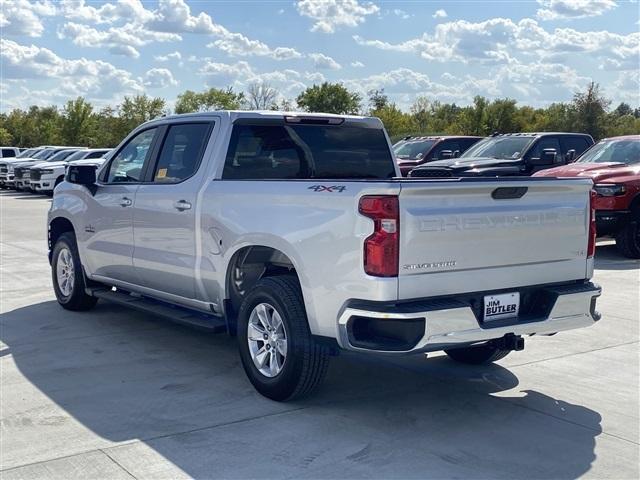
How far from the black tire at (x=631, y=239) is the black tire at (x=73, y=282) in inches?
318

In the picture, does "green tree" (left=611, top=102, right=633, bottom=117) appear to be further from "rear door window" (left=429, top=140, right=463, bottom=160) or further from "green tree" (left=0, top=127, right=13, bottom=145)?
"green tree" (left=0, top=127, right=13, bottom=145)

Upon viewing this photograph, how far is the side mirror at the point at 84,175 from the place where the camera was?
7801 mm

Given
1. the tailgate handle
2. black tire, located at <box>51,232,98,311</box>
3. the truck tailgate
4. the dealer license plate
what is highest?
the tailgate handle

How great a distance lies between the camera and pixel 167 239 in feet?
21.9

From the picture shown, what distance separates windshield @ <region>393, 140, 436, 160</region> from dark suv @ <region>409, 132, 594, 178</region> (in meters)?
2.77

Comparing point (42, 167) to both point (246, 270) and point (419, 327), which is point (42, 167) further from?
point (419, 327)

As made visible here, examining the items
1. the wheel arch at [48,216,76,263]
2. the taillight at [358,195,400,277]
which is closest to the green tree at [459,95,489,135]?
the wheel arch at [48,216,76,263]

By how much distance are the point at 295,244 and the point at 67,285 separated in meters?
4.27

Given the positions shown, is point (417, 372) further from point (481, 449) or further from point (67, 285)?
point (67, 285)

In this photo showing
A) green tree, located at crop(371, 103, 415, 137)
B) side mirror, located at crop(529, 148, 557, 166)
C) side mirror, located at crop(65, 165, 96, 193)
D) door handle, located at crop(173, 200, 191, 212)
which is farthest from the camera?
green tree, located at crop(371, 103, 415, 137)

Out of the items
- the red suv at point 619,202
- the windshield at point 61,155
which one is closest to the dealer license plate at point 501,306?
the red suv at point 619,202

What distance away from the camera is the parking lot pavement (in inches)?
178

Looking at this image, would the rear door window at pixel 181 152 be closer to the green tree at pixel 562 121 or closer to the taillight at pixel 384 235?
the taillight at pixel 384 235

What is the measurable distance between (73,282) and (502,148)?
10451mm
